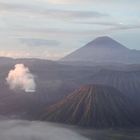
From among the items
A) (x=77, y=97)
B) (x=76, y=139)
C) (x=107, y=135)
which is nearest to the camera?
(x=76, y=139)

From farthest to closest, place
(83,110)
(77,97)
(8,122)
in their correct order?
(77,97) < (83,110) < (8,122)

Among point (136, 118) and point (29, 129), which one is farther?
point (136, 118)

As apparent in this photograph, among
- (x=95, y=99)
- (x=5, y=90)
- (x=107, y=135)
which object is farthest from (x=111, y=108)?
(x=5, y=90)

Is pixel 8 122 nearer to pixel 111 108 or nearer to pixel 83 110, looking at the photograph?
pixel 83 110

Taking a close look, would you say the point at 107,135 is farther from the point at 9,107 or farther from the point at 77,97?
the point at 9,107

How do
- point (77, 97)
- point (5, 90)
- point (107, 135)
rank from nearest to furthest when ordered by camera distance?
point (107, 135) → point (77, 97) → point (5, 90)

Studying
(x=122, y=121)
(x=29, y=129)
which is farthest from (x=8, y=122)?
(x=122, y=121)

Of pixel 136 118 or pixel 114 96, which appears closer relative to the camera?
pixel 136 118
